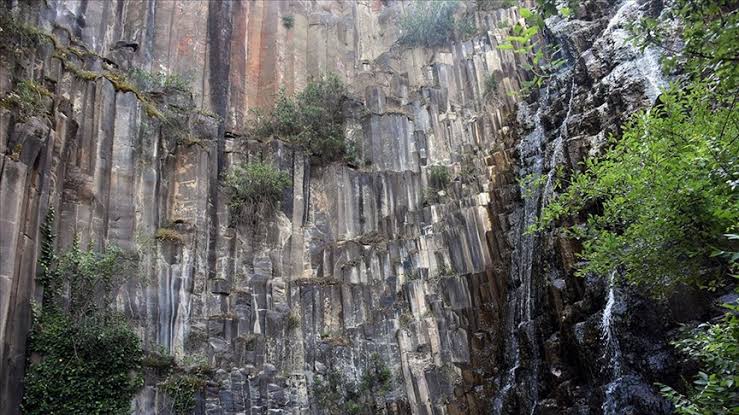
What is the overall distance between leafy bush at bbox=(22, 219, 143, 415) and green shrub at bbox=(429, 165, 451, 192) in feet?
44.6

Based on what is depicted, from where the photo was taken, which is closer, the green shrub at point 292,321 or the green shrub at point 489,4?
the green shrub at point 292,321

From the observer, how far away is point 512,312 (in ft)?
72.3

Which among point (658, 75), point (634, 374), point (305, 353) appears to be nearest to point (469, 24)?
point (658, 75)

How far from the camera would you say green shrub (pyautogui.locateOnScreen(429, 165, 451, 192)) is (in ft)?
91.7

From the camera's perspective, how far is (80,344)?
18.5m

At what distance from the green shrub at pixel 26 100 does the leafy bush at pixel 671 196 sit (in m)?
15.6

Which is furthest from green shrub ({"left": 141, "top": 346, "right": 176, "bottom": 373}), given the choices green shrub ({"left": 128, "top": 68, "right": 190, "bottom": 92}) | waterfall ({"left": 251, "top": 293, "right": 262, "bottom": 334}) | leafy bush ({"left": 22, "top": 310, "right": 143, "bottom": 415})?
green shrub ({"left": 128, "top": 68, "right": 190, "bottom": 92})

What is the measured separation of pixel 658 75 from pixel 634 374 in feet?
33.9

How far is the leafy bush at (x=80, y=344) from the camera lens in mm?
17828

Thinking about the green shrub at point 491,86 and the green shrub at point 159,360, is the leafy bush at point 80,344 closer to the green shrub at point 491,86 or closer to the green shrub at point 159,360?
the green shrub at point 159,360

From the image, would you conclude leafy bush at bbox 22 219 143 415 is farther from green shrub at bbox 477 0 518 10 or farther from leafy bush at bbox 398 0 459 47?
green shrub at bbox 477 0 518 10

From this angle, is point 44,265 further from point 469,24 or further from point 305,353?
point 469,24

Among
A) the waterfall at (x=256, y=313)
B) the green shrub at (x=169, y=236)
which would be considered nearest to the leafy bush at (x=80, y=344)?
the green shrub at (x=169, y=236)

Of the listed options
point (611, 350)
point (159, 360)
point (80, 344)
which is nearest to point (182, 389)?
point (159, 360)
